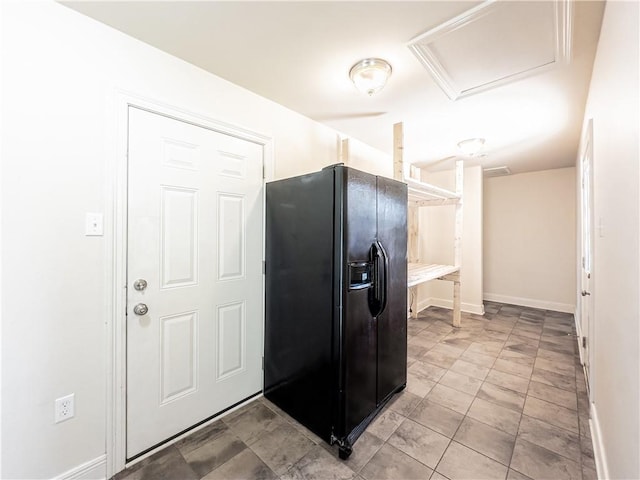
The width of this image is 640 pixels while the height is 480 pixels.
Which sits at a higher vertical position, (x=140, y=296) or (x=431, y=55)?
(x=431, y=55)

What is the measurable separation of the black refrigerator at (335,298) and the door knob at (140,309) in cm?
86

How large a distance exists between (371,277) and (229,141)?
1433 mm

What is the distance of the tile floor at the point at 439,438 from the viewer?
60.3 inches

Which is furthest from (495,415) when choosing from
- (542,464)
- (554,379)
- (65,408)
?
(65,408)

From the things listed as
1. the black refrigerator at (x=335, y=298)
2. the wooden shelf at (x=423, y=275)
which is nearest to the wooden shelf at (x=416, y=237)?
the wooden shelf at (x=423, y=275)

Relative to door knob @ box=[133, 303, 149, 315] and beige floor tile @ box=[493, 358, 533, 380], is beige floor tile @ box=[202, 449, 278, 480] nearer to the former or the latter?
door knob @ box=[133, 303, 149, 315]

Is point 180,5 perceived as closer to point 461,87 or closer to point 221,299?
point 221,299

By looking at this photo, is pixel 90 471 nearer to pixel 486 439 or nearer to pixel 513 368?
pixel 486 439

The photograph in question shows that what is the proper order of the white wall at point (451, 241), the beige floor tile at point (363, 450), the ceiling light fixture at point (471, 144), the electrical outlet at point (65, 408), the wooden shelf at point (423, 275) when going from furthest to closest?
the white wall at point (451, 241) → the ceiling light fixture at point (471, 144) → the wooden shelf at point (423, 275) → the beige floor tile at point (363, 450) → the electrical outlet at point (65, 408)

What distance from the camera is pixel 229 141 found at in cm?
201

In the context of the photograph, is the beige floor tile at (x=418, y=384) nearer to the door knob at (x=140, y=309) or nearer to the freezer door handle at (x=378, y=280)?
the freezer door handle at (x=378, y=280)

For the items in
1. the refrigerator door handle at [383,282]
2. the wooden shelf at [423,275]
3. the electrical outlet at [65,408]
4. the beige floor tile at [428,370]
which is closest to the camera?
the electrical outlet at [65,408]

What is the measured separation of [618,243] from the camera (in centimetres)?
123

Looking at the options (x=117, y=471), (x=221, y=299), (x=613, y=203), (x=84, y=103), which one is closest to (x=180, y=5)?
(x=84, y=103)
